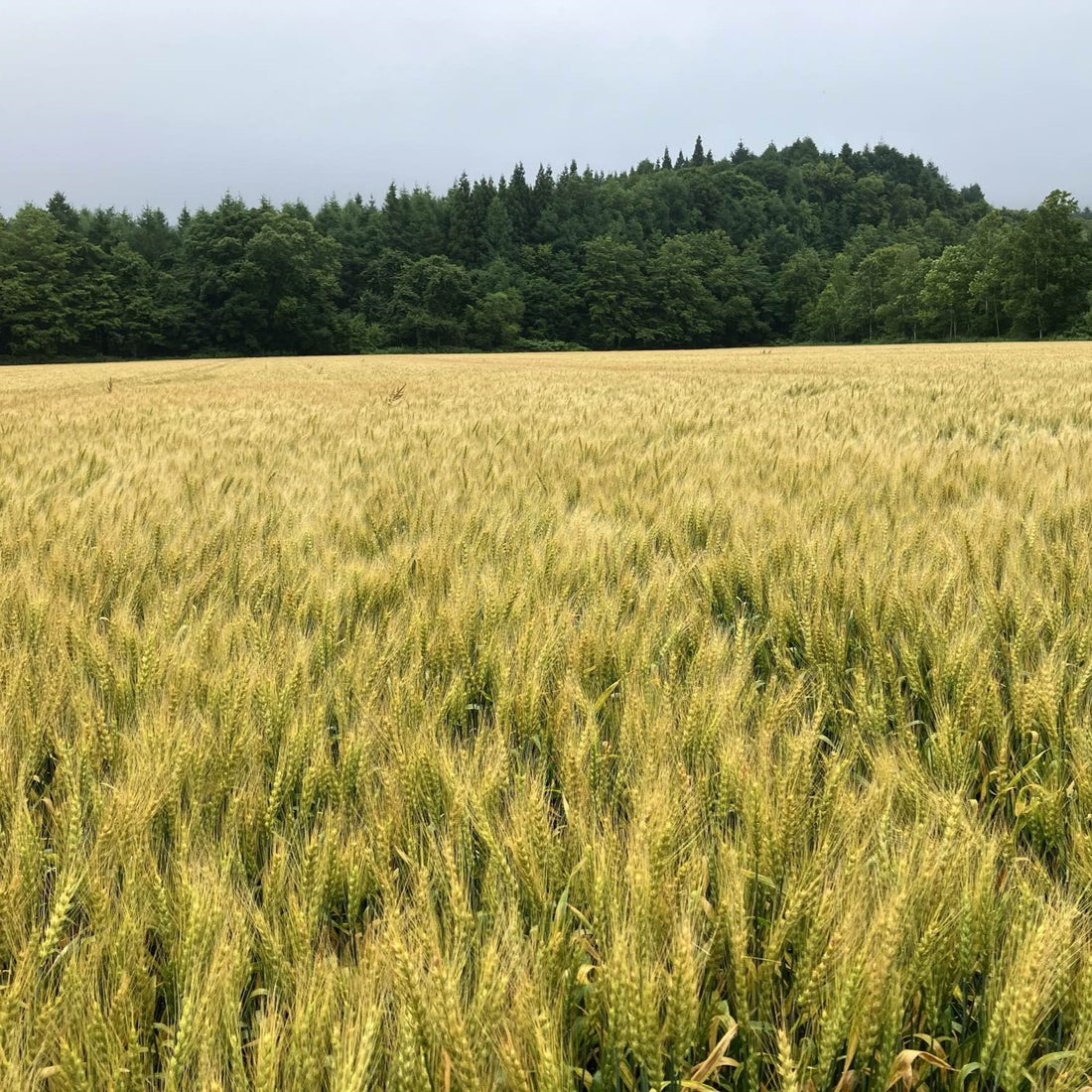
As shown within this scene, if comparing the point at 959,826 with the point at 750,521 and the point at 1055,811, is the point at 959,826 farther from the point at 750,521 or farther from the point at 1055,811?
the point at 750,521

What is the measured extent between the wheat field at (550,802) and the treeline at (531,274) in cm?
5867

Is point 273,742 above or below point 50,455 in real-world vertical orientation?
below

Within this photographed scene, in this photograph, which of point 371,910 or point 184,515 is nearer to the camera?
point 371,910

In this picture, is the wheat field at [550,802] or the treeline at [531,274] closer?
the wheat field at [550,802]

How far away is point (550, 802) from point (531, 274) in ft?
252

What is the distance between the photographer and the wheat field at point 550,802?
0.75 meters

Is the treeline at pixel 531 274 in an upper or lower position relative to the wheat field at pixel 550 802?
upper

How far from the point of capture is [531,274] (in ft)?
241

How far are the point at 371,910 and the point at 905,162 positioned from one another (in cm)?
15299

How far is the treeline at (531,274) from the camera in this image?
54.0m

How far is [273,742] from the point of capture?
1324 millimetres

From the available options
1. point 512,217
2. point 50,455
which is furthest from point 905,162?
point 50,455

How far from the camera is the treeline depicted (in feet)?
177

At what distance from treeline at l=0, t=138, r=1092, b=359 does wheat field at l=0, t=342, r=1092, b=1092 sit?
192ft
